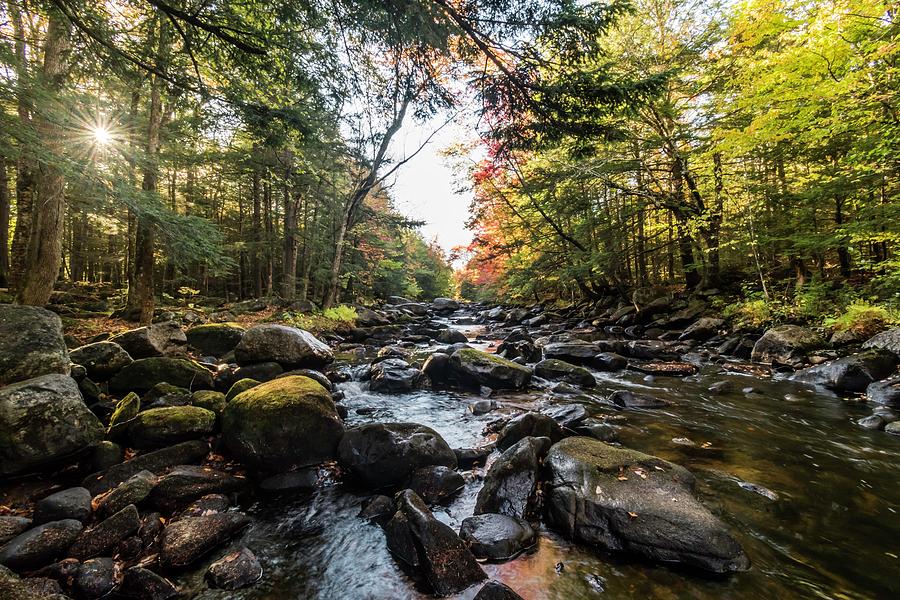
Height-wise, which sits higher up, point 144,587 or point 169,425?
point 169,425

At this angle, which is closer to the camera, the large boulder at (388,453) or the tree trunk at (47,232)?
the large boulder at (388,453)

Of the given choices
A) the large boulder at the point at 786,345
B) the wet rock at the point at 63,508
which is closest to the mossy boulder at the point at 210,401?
the wet rock at the point at 63,508

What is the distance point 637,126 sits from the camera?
14.7 m

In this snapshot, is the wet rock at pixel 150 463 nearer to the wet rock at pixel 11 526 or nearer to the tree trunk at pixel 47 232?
the wet rock at pixel 11 526

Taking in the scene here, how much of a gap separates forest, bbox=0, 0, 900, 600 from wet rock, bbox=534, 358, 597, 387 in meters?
0.08

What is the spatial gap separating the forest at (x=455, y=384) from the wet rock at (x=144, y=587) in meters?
0.02

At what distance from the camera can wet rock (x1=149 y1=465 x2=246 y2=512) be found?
3551mm

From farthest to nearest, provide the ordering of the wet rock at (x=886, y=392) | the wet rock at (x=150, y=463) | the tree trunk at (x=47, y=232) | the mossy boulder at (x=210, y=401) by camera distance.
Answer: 1. the tree trunk at (x=47, y=232)
2. the wet rock at (x=886, y=392)
3. the mossy boulder at (x=210, y=401)
4. the wet rock at (x=150, y=463)

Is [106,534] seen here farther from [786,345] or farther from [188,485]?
[786,345]

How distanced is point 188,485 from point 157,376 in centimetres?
305

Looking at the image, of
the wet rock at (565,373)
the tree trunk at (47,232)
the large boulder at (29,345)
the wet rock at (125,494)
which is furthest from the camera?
the tree trunk at (47,232)

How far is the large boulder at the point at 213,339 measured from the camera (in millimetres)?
8703

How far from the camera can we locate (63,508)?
3.16 metres

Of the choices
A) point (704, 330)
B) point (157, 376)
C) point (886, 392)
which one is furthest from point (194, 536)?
point (704, 330)
